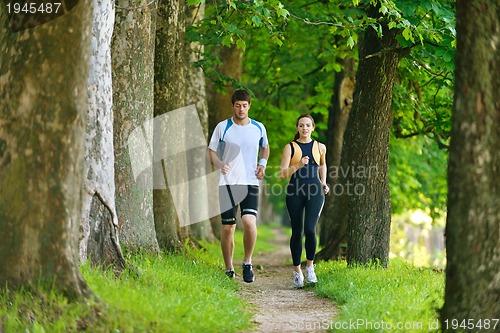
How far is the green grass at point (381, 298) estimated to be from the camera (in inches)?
269

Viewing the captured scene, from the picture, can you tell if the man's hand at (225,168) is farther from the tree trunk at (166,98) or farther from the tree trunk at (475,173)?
the tree trunk at (475,173)

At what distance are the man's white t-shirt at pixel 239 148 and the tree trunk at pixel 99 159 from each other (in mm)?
2162

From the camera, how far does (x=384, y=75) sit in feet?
39.1

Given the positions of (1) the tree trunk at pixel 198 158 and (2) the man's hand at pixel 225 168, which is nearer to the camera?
(2) the man's hand at pixel 225 168

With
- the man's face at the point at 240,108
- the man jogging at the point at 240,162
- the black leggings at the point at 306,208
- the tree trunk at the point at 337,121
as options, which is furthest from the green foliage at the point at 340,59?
the black leggings at the point at 306,208

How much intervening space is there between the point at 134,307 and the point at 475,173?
296cm

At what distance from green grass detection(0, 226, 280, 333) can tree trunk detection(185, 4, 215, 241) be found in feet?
32.7

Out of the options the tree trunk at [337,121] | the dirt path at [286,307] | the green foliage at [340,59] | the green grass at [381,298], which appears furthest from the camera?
the tree trunk at [337,121]

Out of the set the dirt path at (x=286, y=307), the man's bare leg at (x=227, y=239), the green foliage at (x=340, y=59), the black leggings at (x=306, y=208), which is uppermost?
the green foliage at (x=340, y=59)

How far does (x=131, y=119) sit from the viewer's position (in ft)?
34.2

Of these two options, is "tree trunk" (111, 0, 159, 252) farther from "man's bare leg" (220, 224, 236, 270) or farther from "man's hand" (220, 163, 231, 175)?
"man's hand" (220, 163, 231, 175)

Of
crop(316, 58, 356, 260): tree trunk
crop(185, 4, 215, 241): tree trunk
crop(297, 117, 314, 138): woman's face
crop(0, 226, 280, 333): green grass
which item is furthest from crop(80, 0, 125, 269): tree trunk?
crop(316, 58, 356, 260): tree trunk

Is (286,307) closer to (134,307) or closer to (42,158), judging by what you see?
(134,307)

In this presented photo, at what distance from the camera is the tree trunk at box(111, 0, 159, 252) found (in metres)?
10.3
